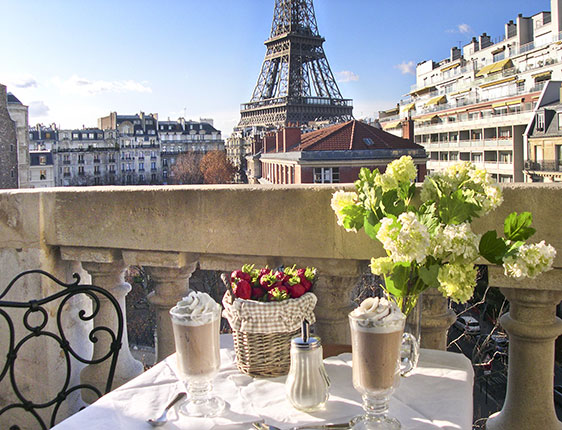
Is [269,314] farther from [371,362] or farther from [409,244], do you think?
[409,244]

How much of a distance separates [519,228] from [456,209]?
0.64ft

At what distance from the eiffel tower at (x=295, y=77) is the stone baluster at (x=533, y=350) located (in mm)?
59358

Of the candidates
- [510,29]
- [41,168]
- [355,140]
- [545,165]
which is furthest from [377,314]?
[41,168]

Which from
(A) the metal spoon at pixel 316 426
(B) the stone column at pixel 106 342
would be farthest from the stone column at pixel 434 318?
(B) the stone column at pixel 106 342

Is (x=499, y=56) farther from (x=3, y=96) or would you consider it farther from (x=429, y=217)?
(x=429, y=217)

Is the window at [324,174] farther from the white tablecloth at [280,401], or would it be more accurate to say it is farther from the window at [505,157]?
the white tablecloth at [280,401]

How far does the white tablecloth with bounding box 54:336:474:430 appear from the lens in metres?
1.66

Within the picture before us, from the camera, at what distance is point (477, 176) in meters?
1.80

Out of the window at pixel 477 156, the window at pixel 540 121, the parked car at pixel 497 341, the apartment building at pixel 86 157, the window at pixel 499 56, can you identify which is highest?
the window at pixel 499 56

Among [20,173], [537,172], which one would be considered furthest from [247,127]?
[537,172]

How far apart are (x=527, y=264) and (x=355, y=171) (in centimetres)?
2195

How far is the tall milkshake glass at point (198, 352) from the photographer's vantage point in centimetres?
173

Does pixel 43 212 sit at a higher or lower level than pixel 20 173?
lower

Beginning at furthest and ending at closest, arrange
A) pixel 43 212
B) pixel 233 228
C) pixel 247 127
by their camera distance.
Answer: pixel 247 127 → pixel 43 212 → pixel 233 228
